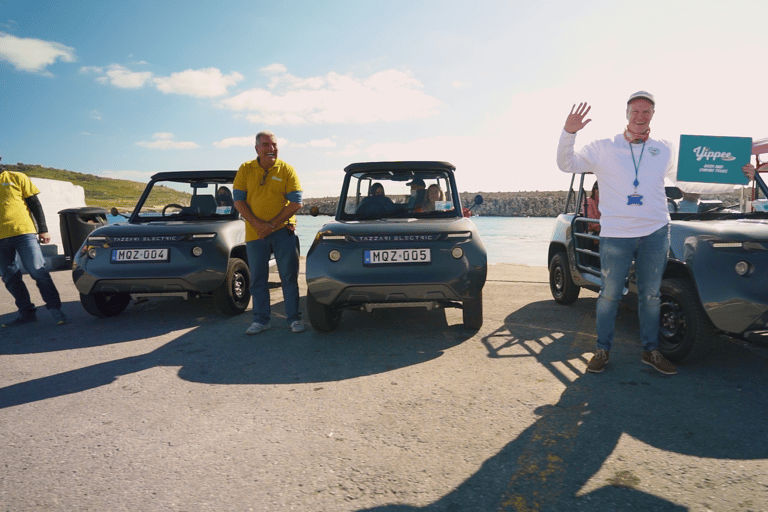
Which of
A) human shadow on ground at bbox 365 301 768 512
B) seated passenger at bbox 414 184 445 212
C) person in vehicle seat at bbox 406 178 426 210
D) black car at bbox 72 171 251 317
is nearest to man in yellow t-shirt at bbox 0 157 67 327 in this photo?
black car at bbox 72 171 251 317

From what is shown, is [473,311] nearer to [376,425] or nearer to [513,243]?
[376,425]

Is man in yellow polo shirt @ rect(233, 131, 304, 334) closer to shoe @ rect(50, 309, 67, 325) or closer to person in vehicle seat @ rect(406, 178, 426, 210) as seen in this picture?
person in vehicle seat @ rect(406, 178, 426, 210)

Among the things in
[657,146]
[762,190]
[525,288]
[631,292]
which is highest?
[657,146]

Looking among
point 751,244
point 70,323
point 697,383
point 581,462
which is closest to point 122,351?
point 70,323

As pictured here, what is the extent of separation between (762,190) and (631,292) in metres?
1.89

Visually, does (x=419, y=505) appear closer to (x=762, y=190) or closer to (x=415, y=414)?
(x=415, y=414)

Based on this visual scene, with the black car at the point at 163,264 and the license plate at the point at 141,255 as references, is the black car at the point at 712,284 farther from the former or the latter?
the license plate at the point at 141,255

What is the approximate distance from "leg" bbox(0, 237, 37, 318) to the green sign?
726 cm

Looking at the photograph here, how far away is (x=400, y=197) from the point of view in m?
5.16

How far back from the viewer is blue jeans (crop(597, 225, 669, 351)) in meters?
3.35

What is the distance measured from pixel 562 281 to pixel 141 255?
5049mm

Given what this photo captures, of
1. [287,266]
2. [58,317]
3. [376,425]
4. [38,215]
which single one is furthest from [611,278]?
[38,215]

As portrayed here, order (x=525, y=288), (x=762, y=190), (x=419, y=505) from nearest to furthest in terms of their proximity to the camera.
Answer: (x=419, y=505)
(x=762, y=190)
(x=525, y=288)

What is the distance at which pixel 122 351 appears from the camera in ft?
14.0
